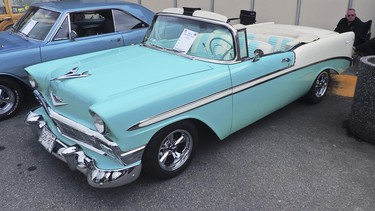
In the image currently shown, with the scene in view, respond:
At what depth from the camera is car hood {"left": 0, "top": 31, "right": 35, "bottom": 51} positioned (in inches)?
172

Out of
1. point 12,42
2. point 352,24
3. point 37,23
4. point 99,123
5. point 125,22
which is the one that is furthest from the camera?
point 352,24

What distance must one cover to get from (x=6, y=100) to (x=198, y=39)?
2727mm

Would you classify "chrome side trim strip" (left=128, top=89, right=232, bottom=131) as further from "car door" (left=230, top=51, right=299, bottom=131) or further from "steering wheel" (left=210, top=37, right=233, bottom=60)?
"steering wheel" (left=210, top=37, right=233, bottom=60)

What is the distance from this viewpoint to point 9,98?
4.36 m

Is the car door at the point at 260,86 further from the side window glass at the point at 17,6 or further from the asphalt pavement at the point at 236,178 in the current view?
the side window glass at the point at 17,6

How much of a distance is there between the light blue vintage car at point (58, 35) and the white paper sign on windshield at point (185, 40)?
191 cm

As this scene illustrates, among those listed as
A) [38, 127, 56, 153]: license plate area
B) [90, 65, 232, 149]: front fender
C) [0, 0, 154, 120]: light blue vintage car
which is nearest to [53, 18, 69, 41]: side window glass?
[0, 0, 154, 120]: light blue vintage car

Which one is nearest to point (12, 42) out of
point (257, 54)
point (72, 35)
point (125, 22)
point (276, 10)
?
point (72, 35)

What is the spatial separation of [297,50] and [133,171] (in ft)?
8.35

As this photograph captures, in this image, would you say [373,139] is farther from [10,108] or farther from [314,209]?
[10,108]

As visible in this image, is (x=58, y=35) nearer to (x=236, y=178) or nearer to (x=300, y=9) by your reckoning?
(x=236, y=178)

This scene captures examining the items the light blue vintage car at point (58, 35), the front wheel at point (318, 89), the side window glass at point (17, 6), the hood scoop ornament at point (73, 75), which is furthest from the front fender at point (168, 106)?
the side window glass at point (17, 6)

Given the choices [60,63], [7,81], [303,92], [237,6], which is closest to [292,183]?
[303,92]

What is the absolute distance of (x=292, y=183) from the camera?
3025 mm
